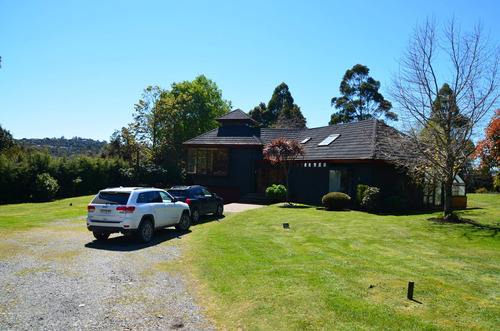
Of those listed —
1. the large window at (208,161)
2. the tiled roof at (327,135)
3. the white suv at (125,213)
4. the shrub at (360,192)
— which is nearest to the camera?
the white suv at (125,213)

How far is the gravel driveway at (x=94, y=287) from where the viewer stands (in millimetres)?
5199

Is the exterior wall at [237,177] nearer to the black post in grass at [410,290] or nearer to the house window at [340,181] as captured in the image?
the house window at [340,181]

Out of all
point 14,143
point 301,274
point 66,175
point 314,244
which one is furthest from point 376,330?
point 14,143

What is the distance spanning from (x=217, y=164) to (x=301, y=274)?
2338cm

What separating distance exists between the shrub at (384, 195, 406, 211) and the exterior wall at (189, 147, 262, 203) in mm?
12162

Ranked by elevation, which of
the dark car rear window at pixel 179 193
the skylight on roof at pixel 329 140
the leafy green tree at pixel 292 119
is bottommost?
the dark car rear window at pixel 179 193

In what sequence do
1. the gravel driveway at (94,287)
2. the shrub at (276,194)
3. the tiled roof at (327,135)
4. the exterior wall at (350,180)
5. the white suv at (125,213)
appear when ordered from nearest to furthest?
the gravel driveway at (94,287), the white suv at (125,213), the exterior wall at (350,180), the tiled roof at (327,135), the shrub at (276,194)

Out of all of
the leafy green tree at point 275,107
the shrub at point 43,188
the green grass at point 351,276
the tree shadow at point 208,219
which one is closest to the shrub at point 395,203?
the green grass at point 351,276

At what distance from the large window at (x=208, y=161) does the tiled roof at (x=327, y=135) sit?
3.10 feet

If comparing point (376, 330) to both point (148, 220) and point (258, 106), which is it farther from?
point (258, 106)

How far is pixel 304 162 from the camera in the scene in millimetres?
24547

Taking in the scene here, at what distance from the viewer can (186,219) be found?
1400 cm

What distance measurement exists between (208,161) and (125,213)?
19.7m

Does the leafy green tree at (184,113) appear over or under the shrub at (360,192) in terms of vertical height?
over
